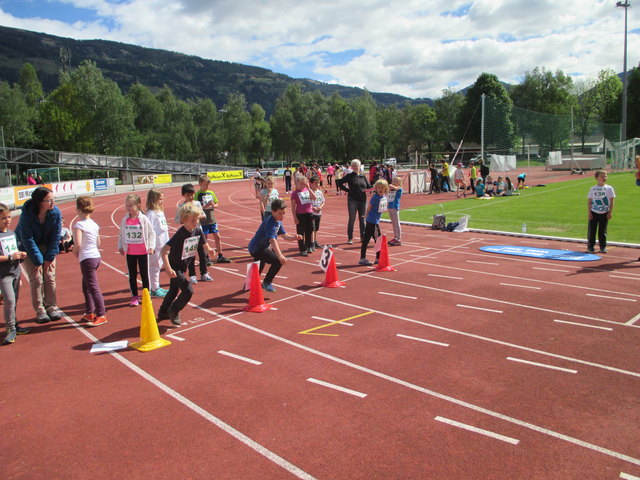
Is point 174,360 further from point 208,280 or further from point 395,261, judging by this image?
point 395,261

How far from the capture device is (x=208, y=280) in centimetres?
962

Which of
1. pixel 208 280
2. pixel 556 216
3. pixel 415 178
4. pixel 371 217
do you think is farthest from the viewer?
pixel 415 178

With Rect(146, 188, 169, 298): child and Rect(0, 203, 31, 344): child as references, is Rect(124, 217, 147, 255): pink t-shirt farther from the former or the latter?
Rect(0, 203, 31, 344): child

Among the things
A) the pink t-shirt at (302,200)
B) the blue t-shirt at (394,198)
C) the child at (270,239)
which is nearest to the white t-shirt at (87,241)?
the child at (270,239)

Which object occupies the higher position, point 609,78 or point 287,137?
point 609,78

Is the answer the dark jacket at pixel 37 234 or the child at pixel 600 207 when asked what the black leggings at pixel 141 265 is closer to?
the dark jacket at pixel 37 234

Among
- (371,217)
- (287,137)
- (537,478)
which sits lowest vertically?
(537,478)

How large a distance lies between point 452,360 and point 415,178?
2497cm

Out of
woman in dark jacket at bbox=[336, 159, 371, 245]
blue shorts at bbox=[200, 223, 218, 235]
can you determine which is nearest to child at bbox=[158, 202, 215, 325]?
blue shorts at bbox=[200, 223, 218, 235]

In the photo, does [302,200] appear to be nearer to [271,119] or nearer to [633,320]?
[633,320]

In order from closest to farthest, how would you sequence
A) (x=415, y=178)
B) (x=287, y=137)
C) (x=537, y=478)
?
(x=537, y=478), (x=415, y=178), (x=287, y=137)

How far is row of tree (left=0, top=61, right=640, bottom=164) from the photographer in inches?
2402

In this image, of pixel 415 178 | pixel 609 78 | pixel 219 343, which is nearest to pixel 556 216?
pixel 415 178

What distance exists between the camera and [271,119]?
303ft
